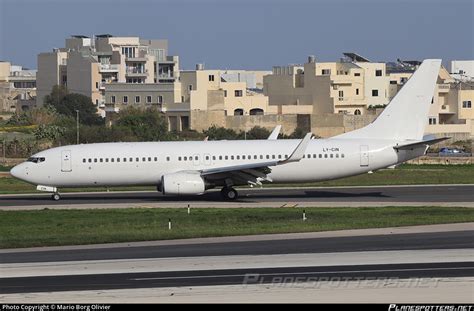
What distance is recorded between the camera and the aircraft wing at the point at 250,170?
4778cm

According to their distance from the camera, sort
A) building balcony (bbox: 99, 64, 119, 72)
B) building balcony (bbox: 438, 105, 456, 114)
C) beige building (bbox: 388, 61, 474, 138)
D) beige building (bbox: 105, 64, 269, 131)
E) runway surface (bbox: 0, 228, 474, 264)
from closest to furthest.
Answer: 1. runway surface (bbox: 0, 228, 474, 264)
2. beige building (bbox: 388, 61, 474, 138)
3. beige building (bbox: 105, 64, 269, 131)
4. building balcony (bbox: 438, 105, 456, 114)
5. building balcony (bbox: 99, 64, 119, 72)

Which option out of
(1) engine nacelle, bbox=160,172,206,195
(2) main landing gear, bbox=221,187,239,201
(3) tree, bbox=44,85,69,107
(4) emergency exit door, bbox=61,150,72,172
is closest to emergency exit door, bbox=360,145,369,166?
(2) main landing gear, bbox=221,187,239,201

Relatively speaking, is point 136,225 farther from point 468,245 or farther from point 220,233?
point 468,245

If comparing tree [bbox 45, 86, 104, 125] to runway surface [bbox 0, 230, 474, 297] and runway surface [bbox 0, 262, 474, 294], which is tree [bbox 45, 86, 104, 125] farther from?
runway surface [bbox 0, 262, 474, 294]

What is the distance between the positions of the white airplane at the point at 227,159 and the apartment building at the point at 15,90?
11297 cm

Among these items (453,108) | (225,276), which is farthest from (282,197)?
(453,108)

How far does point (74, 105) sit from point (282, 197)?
8893 cm

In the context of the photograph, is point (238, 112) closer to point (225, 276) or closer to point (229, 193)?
point (229, 193)

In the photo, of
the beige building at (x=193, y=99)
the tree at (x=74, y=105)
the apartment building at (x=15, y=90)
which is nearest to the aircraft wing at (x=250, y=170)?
the beige building at (x=193, y=99)

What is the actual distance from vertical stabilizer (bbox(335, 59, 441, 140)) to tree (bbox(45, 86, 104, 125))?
273 feet

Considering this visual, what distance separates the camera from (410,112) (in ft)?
168

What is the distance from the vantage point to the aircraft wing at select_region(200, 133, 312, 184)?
4778 centimetres

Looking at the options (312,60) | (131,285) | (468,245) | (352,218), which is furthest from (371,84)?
(131,285)

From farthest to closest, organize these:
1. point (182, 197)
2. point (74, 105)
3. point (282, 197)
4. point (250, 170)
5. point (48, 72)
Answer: point (48, 72)
point (74, 105)
point (182, 197)
point (282, 197)
point (250, 170)
